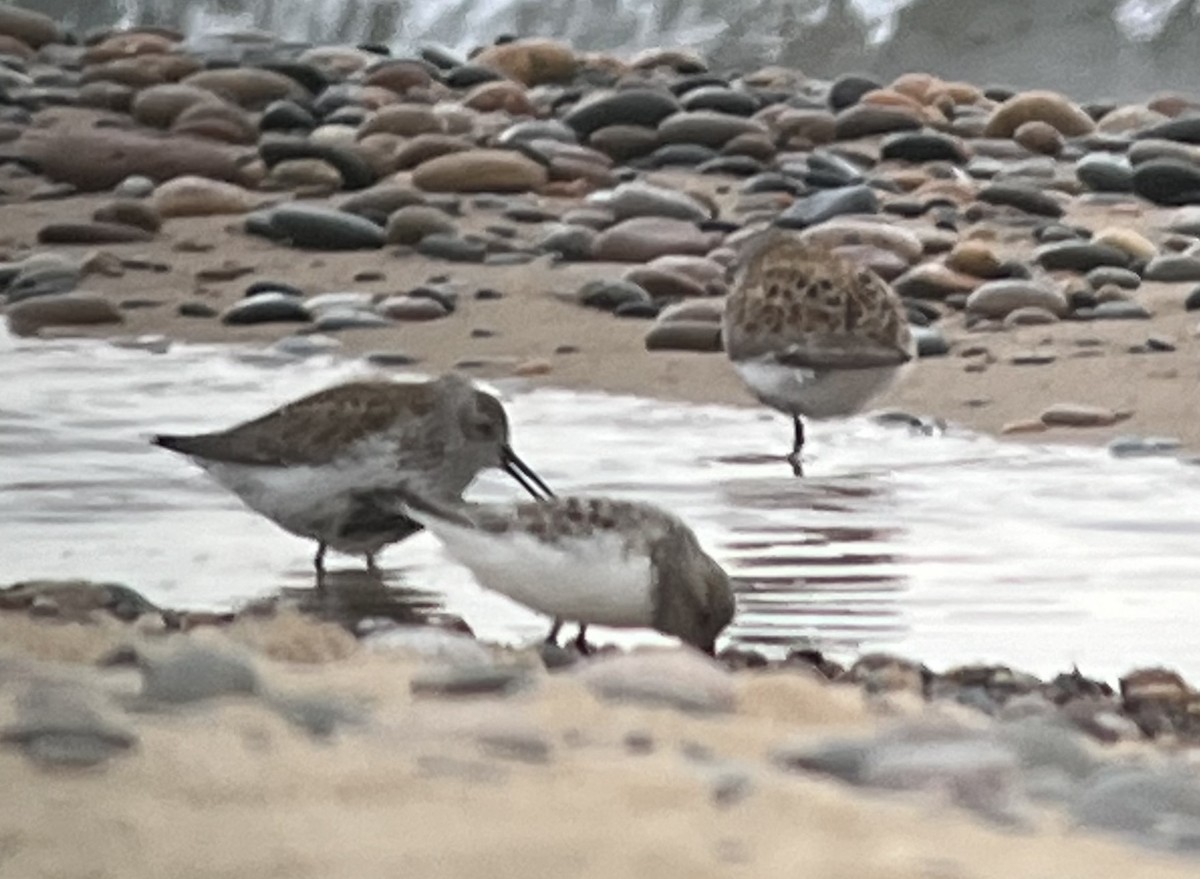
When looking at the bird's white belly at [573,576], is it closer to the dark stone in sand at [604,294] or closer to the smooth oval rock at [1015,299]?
the dark stone in sand at [604,294]

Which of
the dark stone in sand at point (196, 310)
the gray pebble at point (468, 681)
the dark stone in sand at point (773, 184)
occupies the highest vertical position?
the dark stone in sand at point (773, 184)

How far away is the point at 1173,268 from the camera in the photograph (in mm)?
3215

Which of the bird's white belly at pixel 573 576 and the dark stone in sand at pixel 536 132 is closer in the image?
the bird's white belly at pixel 573 576

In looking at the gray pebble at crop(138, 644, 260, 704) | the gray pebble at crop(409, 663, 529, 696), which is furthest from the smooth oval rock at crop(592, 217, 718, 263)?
the gray pebble at crop(138, 644, 260, 704)

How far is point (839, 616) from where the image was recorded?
2.41 metres

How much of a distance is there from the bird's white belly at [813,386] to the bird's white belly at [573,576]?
24.7 inches

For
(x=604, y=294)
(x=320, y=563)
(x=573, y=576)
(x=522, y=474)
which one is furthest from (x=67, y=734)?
(x=604, y=294)

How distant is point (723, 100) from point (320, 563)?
3.46ft

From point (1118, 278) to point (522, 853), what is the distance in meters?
1.78

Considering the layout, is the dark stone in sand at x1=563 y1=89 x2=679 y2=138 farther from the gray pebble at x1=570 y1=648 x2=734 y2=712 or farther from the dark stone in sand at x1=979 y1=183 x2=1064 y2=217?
the gray pebble at x1=570 y1=648 x2=734 y2=712

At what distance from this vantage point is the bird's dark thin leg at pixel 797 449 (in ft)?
9.03

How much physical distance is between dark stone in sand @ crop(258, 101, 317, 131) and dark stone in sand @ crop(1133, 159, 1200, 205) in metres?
1.02

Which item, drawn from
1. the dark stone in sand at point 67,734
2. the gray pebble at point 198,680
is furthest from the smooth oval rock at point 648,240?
the dark stone in sand at point 67,734

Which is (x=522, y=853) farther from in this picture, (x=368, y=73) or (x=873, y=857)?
(x=368, y=73)
